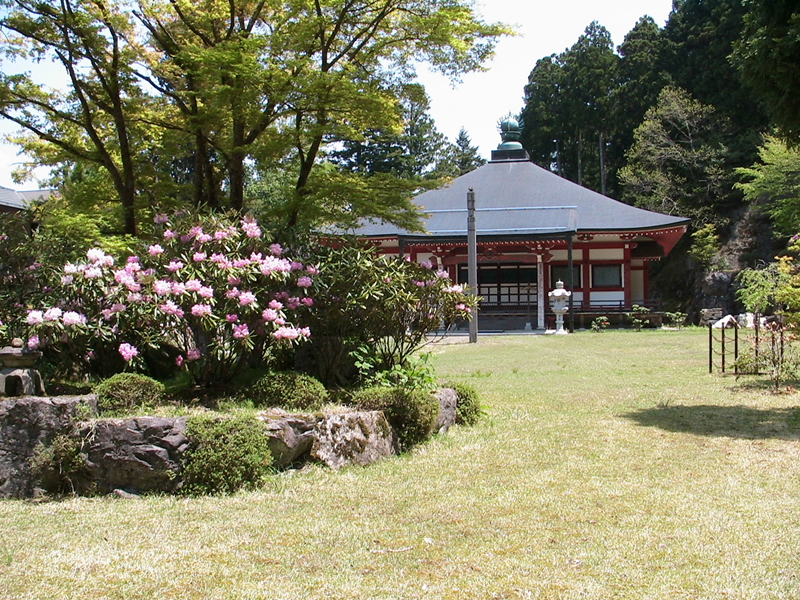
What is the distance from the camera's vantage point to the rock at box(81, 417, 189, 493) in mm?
5293

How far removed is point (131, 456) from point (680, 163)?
3718 centimetres

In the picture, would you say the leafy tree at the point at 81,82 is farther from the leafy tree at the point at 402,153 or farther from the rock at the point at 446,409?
the leafy tree at the point at 402,153

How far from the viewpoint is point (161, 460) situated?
5.30m

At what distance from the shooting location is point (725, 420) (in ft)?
26.2

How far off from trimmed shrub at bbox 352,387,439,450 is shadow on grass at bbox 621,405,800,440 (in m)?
2.57

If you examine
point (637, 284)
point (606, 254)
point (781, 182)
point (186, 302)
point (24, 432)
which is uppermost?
point (781, 182)

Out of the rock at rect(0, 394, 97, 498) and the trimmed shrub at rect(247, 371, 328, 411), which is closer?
the rock at rect(0, 394, 97, 498)

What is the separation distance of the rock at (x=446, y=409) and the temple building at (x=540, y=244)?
17.2 m

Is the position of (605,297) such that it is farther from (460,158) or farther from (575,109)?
(460,158)

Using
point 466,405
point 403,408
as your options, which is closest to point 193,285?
point 403,408

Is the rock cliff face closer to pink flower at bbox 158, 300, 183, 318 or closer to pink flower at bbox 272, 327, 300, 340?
pink flower at bbox 158, 300, 183, 318

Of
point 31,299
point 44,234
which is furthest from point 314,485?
point 44,234

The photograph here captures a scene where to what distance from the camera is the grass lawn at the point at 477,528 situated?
11.9 ft

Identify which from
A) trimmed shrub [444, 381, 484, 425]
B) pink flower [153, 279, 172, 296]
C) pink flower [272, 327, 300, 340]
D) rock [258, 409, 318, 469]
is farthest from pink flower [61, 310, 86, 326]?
trimmed shrub [444, 381, 484, 425]
